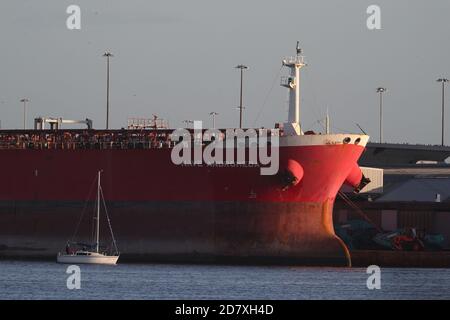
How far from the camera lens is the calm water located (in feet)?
104

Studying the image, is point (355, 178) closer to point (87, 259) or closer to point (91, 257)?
point (91, 257)

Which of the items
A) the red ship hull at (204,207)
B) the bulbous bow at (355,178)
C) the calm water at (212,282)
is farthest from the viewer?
the bulbous bow at (355,178)

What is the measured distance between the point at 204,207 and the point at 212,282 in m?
7.31

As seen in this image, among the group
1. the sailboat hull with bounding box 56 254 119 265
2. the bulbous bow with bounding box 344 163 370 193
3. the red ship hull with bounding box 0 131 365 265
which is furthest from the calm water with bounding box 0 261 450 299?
Answer: the bulbous bow with bounding box 344 163 370 193

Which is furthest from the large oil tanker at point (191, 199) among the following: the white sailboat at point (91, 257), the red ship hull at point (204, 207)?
Result: the white sailboat at point (91, 257)

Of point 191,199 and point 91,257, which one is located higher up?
point 191,199

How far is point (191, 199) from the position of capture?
139 ft

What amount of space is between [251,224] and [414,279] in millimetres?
6812

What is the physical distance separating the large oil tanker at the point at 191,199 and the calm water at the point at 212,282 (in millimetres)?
951

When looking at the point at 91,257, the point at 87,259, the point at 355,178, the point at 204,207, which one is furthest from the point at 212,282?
the point at 355,178

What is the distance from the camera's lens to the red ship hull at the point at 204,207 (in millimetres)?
42062

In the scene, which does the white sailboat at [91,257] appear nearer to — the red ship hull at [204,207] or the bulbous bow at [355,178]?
the red ship hull at [204,207]

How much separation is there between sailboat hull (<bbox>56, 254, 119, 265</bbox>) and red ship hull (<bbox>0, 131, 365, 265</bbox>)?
1.12 metres
